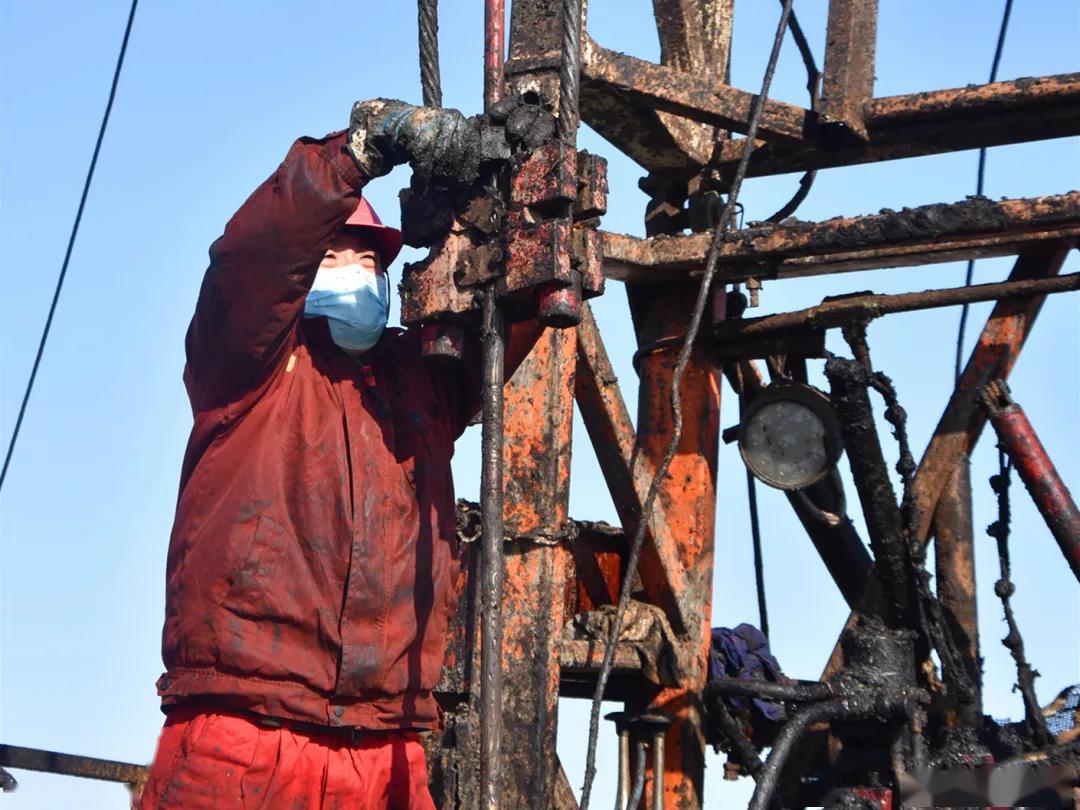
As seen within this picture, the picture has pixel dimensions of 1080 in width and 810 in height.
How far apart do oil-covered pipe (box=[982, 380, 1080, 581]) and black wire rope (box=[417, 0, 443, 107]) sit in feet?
8.22

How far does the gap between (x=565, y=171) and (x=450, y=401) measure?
2.60 ft

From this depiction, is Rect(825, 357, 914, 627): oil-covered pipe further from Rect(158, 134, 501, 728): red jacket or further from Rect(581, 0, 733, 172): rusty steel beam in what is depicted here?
Rect(158, 134, 501, 728): red jacket

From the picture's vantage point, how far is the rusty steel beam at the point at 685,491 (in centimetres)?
588

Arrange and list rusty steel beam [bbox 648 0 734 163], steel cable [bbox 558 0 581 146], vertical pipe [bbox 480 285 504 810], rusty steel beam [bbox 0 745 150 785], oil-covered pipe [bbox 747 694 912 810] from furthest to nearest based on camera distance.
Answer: rusty steel beam [bbox 648 0 734 163] → oil-covered pipe [bbox 747 694 912 810] → rusty steel beam [bbox 0 745 150 785] → steel cable [bbox 558 0 581 146] → vertical pipe [bbox 480 285 504 810]

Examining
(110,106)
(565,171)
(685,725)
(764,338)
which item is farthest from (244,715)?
(110,106)

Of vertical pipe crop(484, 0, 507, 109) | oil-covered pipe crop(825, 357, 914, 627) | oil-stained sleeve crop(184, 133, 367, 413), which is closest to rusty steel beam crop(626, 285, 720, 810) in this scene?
oil-covered pipe crop(825, 357, 914, 627)

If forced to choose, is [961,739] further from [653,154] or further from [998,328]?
[653,154]

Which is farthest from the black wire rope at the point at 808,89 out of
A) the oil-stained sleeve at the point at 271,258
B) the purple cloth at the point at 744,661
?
the oil-stained sleeve at the point at 271,258

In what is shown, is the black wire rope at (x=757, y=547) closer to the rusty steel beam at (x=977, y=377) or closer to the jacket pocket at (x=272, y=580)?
the rusty steel beam at (x=977, y=377)

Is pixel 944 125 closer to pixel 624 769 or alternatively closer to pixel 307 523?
pixel 624 769

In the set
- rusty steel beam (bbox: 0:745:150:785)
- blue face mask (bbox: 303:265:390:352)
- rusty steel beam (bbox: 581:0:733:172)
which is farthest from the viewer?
rusty steel beam (bbox: 581:0:733:172)

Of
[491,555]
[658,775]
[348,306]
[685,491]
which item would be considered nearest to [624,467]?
[685,491]

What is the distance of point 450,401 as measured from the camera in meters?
4.48

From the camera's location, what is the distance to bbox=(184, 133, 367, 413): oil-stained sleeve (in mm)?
3799
